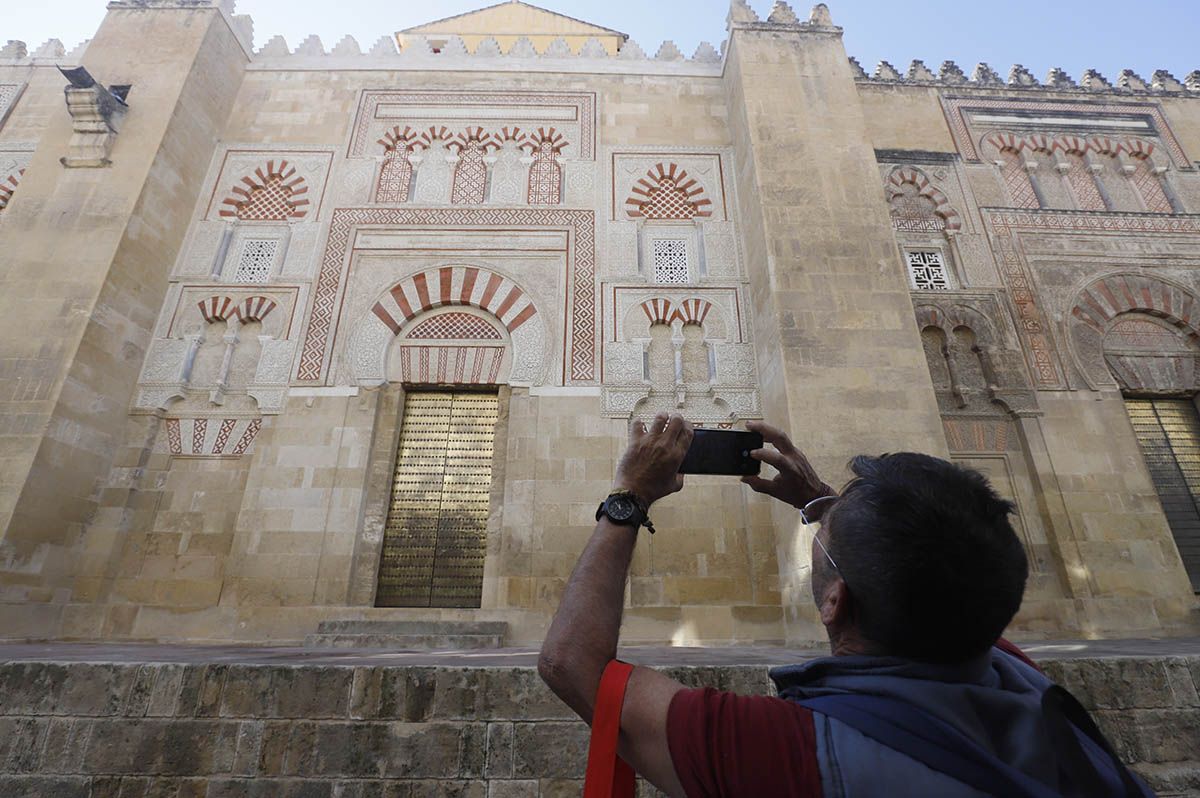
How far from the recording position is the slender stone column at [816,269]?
13.9 ft

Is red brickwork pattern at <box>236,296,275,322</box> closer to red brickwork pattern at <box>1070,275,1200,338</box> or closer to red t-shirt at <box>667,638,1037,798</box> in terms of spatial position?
red t-shirt at <box>667,638,1037,798</box>

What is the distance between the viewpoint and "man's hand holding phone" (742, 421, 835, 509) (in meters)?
1.14

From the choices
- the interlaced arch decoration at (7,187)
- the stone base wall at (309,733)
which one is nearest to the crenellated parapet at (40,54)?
the interlaced arch decoration at (7,187)

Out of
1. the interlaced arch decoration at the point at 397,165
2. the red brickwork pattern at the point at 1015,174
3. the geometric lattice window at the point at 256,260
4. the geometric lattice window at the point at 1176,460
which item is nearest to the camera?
the geometric lattice window at the point at 1176,460

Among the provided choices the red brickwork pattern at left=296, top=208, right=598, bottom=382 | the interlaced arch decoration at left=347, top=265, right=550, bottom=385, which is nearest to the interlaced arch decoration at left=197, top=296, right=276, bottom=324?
the red brickwork pattern at left=296, top=208, right=598, bottom=382

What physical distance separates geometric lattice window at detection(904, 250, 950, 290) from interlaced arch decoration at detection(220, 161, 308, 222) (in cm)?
580

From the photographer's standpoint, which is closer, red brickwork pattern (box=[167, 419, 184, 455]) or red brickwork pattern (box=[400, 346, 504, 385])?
red brickwork pattern (box=[167, 419, 184, 455])

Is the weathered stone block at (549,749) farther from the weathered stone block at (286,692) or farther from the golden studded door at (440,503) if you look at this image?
the golden studded door at (440,503)

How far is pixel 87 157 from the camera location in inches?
208

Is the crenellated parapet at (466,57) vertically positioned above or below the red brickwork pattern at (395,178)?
above

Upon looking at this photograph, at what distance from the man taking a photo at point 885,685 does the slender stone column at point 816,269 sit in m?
3.28

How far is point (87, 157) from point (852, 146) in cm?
674

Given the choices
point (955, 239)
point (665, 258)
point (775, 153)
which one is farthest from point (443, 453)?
point (955, 239)

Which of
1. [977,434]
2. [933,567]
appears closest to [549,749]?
[933,567]
